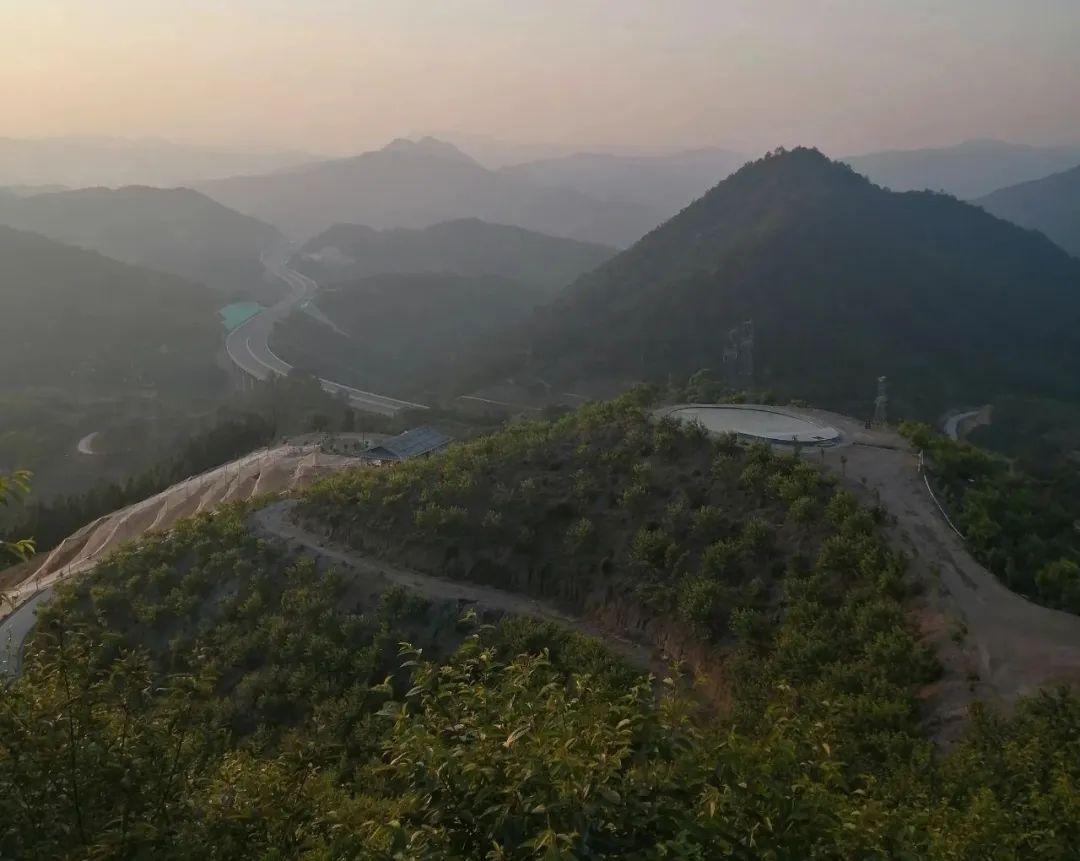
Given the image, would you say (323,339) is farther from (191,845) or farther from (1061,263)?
(191,845)

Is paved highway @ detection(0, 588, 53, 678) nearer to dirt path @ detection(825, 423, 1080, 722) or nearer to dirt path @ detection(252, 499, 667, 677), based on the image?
dirt path @ detection(252, 499, 667, 677)

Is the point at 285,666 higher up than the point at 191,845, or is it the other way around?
the point at 191,845

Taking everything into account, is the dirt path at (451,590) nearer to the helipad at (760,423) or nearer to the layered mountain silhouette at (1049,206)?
the helipad at (760,423)

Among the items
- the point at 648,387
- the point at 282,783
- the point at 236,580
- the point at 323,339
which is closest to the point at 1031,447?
the point at 648,387

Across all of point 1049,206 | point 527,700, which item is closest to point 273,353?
point 527,700

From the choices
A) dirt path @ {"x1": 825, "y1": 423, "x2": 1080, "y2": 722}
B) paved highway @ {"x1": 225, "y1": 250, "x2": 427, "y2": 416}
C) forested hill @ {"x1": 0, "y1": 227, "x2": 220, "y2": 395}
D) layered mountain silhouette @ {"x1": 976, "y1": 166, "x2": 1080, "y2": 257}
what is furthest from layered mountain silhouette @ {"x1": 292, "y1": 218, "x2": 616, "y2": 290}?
dirt path @ {"x1": 825, "y1": 423, "x2": 1080, "y2": 722}
